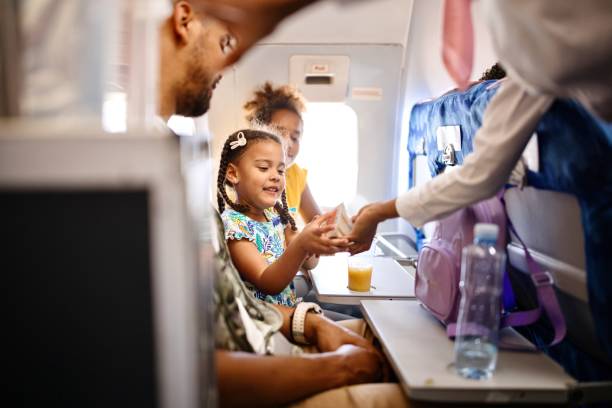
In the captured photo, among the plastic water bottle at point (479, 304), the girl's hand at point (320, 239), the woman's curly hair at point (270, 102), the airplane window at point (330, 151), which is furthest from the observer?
the airplane window at point (330, 151)

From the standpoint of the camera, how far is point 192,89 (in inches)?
53.6

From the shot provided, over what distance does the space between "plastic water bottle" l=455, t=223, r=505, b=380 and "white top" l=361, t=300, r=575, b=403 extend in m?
0.04

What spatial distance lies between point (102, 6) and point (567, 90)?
74cm

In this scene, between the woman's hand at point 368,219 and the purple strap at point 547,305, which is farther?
the woman's hand at point 368,219

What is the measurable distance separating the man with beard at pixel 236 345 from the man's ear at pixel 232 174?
793mm

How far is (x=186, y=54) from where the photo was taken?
4.40ft

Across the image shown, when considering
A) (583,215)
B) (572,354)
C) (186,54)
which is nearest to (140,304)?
(186,54)

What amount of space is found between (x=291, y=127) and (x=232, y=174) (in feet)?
3.30

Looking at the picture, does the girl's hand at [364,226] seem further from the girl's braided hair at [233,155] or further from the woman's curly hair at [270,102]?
the woman's curly hair at [270,102]

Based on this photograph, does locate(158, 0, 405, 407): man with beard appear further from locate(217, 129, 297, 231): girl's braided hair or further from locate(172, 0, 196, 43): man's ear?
locate(217, 129, 297, 231): girl's braided hair

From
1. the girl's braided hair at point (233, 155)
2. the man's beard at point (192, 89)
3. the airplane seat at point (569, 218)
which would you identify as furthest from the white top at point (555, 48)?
the girl's braided hair at point (233, 155)

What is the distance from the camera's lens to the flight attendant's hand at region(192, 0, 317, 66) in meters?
1.02

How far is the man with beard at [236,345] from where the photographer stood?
4.07 feet

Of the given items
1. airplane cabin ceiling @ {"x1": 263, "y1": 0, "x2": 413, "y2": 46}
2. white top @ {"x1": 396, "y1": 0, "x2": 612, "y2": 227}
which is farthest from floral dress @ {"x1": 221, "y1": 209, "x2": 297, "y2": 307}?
airplane cabin ceiling @ {"x1": 263, "y1": 0, "x2": 413, "y2": 46}
